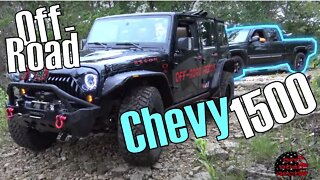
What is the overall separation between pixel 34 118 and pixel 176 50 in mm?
1898

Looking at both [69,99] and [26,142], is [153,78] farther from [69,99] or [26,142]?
[26,142]

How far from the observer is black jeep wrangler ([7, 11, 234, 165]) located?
3746 millimetres

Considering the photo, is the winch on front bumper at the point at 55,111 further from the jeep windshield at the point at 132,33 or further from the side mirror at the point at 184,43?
the side mirror at the point at 184,43

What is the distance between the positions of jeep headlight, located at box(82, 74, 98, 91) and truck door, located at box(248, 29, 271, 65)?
7.96m

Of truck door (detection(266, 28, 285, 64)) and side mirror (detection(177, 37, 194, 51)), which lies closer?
side mirror (detection(177, 37, 194, 51))

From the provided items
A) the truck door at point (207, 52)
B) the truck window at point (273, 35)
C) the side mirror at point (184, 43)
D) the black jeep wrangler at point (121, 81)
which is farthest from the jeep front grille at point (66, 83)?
the truck window at point (273, 35)

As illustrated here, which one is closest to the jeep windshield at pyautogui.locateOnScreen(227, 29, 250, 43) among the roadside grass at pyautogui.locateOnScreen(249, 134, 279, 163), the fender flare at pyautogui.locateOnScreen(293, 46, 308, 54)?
the fender flare at pyautogui.locateOnScreen(293, 46, 308, 54)

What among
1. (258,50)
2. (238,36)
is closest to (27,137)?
(238,36)

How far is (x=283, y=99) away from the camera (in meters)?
4.46

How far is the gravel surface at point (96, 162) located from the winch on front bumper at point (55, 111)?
711 mm

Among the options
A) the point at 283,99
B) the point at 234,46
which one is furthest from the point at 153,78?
the point at 234,46

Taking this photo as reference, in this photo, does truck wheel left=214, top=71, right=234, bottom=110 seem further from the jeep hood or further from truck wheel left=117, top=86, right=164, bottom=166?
truck wheel left=117, top=86, right=164, bottom=166

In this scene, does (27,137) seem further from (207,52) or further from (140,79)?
(207,52)

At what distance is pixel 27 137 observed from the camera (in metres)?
4.64
